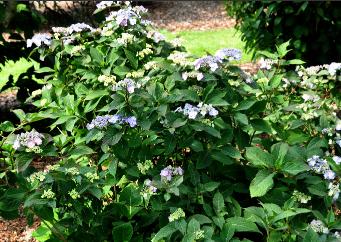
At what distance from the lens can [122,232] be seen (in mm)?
2141

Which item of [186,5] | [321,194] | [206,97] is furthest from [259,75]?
[186,5]

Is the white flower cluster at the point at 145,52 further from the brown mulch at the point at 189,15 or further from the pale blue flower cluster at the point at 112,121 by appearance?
the brown mulch at the point at 189,15

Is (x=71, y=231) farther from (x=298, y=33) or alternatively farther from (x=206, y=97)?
(x=298, y=33)

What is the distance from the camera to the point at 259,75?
8.81 feet

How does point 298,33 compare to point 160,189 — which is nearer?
point 160,189

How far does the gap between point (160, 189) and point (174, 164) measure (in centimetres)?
30

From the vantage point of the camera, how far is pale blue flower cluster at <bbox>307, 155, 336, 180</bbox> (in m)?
2.05

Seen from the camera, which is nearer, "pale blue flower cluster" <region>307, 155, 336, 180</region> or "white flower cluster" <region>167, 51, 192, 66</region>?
"pale blue flower cluster" <region>307, 155, 336, 180</region>

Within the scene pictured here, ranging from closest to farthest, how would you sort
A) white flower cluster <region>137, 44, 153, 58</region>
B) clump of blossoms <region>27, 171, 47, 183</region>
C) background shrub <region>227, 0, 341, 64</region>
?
clump of blossoms <region>27, 171, 47, 183</region>
white flower cluster <region>137, 44, 153, 58</region>
background shrub <region>227, 0, 341, 64</region>

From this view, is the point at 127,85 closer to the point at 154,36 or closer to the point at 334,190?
the point at 154,36

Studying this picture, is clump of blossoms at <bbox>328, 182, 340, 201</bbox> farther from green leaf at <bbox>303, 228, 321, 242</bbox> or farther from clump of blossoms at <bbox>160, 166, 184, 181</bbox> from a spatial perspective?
clump of blossoms at <bbox>160, 166, 184, 181</bbox>

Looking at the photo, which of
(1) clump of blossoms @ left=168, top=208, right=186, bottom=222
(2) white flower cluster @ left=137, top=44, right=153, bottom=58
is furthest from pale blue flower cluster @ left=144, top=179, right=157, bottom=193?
(2) white flower cluster @ left=137, top=44, right=153, bottom=58

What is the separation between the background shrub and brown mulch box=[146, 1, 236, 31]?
6.29 metres

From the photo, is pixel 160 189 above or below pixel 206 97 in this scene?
below
